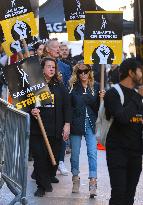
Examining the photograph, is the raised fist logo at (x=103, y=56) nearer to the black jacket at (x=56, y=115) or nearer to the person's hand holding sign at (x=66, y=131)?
the black jacket at (x=56, y=115)

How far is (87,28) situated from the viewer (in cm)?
938

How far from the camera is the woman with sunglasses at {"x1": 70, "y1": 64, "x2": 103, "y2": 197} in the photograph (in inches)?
348

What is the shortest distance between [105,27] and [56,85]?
1135 mm

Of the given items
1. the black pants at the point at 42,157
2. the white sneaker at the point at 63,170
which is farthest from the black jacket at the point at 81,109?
the white sneaker at the point at 63,170

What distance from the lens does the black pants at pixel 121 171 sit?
6.39 meters

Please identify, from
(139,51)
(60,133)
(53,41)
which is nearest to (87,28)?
(53,41)

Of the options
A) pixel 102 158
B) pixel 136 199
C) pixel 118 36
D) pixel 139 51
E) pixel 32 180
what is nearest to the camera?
pixel 139 51

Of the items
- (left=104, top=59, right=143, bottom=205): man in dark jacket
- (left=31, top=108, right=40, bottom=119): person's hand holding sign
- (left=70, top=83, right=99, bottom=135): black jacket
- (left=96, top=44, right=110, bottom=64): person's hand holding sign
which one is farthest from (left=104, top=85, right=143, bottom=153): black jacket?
(left=96, top=44, right=110, bottom=64): person's hand holding sign

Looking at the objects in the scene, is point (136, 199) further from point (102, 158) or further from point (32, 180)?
point (102, 158)

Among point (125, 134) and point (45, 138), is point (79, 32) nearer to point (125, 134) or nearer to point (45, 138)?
point (45, 138)

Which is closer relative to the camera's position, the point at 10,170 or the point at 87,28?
the point at 10,170

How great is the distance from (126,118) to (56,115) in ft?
8.57

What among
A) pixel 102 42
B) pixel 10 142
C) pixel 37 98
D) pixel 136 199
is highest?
pixel 102 42

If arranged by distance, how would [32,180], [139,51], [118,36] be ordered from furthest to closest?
[32,180] < [118,36] < [139,51]
